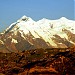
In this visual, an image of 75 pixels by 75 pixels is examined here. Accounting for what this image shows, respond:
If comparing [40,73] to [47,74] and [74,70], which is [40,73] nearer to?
[47,74]

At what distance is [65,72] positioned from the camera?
7844 inches

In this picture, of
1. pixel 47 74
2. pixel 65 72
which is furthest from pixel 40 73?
pixel 65 72

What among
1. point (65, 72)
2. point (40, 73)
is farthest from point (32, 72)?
point (65, 72)

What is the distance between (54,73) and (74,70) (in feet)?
44.1

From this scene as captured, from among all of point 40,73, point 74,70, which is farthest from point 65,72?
point 40,73

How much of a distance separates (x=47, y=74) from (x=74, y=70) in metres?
19.6

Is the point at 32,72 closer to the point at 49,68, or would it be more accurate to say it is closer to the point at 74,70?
the point at 49,68

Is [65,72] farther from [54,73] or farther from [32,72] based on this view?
[32,72]

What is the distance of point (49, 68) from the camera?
19975cm

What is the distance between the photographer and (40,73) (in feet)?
624

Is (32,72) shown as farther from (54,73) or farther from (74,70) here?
(74,70)

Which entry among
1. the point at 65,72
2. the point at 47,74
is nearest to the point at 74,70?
the point at 65,72

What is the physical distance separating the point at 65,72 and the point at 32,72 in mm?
20718

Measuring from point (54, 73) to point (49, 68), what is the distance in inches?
255
